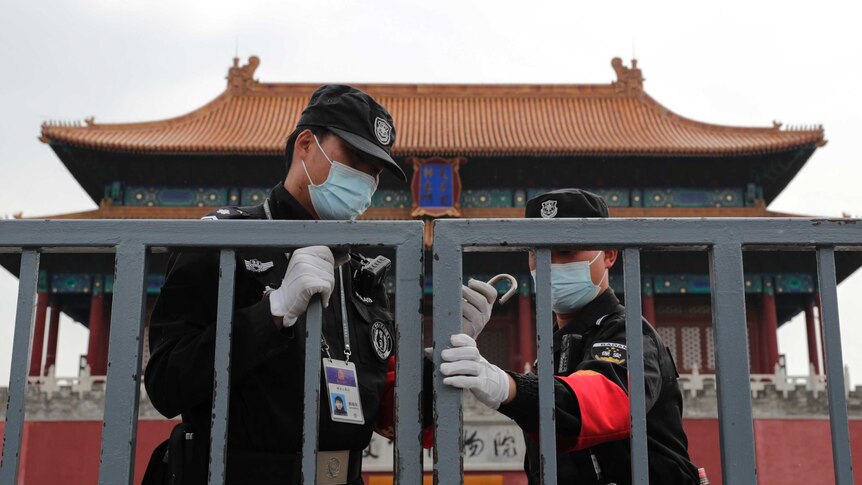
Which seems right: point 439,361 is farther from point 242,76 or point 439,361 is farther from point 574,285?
point 242,76

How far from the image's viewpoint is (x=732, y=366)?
140 centimetres

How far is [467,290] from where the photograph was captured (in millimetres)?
1791

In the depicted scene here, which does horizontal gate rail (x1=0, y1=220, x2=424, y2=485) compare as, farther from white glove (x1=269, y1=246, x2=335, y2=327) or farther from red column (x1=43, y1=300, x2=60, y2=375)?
red column (x1=43, y1=300, x2=60, y2=375)

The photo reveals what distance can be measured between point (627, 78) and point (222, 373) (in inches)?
A: 686

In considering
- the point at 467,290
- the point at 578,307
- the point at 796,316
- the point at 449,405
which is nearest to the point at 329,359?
the point at 467,290

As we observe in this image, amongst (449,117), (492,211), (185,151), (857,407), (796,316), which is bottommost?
(857,407)

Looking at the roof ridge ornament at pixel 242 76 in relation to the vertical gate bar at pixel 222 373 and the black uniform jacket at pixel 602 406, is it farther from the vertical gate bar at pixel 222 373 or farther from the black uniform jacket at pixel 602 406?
the vertical gate bar at pixel 222 373

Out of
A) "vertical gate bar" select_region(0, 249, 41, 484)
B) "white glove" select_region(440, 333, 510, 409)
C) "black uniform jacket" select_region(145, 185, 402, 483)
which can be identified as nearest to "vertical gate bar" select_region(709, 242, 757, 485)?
"white glove" select_region(440, 333, 510, 409)

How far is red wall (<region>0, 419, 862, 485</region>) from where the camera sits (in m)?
10.8

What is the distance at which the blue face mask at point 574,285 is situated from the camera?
2137 millimetres

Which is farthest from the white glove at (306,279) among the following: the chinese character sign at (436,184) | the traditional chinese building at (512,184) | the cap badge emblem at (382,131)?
the chinese character sign at (436,184)

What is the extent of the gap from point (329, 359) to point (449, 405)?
43 cm

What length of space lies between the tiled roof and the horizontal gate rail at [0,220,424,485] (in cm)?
1341

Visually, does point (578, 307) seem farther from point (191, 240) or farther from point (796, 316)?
point (796, 316)
